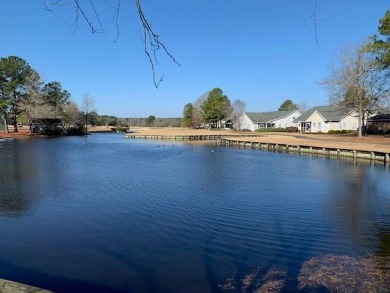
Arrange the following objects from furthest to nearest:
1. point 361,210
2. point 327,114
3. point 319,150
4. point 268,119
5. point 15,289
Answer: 1. point 268,119
2. point 327,114
3. point 319,150
4. point 361,210
5. point 15,289

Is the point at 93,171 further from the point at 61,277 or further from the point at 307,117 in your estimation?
the point at 307,117

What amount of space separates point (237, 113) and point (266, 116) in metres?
7.56

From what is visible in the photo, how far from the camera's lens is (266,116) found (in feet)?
293

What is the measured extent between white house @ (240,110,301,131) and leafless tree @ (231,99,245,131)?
75cm

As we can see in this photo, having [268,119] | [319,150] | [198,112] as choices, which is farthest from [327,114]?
[198,112]

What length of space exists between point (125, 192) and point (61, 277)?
9323mm

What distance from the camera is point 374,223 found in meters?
11.7

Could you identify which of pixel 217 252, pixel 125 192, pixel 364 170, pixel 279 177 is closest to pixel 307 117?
pixel 364 170

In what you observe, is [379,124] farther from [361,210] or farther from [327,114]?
[361,210]

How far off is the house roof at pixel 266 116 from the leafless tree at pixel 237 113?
1780 millimetres

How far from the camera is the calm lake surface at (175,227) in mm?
7848

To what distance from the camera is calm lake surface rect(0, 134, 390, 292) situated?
7848 millimetres

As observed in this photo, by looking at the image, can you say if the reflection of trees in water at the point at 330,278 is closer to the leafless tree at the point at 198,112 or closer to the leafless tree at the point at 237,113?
the leafless tree at the point at 237,113

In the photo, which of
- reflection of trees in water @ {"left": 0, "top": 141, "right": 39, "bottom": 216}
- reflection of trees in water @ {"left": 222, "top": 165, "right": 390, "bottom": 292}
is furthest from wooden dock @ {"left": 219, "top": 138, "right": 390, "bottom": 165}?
reflection of trees in water @ {"left": 0, "top": 141, "right": 39, "bottom": 216}
